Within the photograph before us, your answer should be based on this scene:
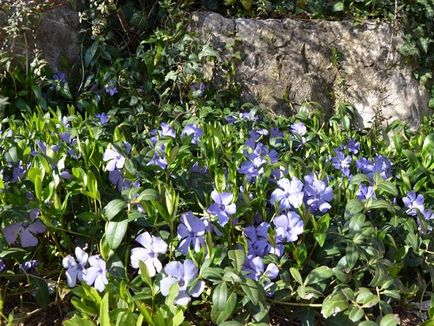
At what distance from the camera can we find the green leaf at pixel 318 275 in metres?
1.73

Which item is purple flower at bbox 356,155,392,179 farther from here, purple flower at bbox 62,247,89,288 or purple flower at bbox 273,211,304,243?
purple flower at bbox 62,247,89,288

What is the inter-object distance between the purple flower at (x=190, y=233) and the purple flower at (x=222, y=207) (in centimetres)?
6

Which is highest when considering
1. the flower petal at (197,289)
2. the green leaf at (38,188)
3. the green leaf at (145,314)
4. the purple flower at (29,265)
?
the green leaf at (38,188)

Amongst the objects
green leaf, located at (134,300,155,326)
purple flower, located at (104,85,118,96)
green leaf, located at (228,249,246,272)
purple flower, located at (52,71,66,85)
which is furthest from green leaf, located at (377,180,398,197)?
purple flower, located at (52,71,66,85)

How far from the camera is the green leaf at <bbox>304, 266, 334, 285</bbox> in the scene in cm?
173

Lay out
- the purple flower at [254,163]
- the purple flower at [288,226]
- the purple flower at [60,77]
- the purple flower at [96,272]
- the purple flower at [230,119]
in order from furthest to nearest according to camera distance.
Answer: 1. the purple flower at [60,77]
2. the purple flower at [230,119]
3. the purple flower at [254,163]
4. the purple flower at [288,226]
5. the purple flower at [96,272]

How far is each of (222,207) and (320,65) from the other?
259 centimetres

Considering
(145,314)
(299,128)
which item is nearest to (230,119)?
(299,128)

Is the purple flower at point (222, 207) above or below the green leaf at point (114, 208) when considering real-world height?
below

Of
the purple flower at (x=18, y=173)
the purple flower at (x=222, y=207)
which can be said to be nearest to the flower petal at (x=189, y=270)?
the purple flower at (x=222, y=207)

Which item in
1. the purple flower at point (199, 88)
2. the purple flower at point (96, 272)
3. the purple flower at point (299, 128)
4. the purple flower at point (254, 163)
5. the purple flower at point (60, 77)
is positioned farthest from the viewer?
the purple flower at point (199, 88)

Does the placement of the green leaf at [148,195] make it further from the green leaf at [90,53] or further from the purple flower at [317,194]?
the green leaf at [90,53]

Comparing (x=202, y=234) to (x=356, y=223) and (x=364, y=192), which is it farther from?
(x=364, y=192)

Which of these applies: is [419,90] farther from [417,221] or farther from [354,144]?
[417,221]
